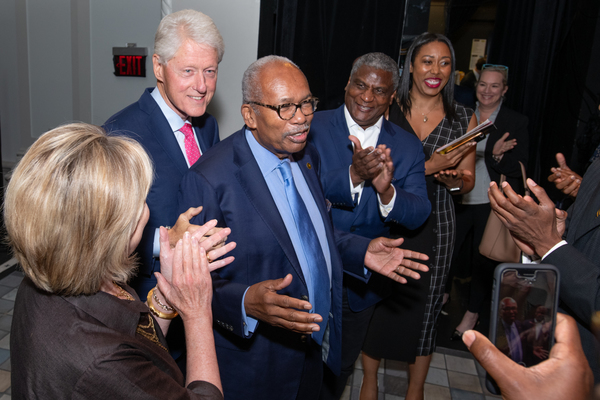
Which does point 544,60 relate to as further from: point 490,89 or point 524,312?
point 524,312

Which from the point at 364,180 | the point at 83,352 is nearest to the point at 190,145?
the point at 364,180

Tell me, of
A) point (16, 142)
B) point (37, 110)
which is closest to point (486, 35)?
point (37, 110)

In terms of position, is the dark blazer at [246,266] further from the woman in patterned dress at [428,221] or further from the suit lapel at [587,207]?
the suit lapel at [587,207]

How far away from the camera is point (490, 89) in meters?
3.31

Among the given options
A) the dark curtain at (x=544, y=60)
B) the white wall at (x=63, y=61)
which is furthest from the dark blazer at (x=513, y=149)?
the white wall at (x=63, y=61)

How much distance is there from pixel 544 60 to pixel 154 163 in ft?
10.5

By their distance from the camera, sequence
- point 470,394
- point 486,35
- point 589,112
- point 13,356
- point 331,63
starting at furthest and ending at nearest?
1. point 486,35
2. point 589,112
3. point 331,63
4. point 470,394
5. point 13,356

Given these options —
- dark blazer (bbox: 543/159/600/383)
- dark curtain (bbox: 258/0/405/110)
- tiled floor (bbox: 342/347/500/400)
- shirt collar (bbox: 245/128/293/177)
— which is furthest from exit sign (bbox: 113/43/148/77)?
dark blazer (bbox: 543/159/600/383)

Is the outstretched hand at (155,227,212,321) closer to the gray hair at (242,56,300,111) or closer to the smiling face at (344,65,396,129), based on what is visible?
the gray hair at (242,56,300,111)

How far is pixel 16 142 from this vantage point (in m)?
6.32

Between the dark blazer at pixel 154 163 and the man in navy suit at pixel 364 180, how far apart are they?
2.30 ft

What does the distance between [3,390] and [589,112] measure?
506 cm

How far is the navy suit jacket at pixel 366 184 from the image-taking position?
2127 millimetres

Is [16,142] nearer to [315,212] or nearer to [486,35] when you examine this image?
[315,212]
